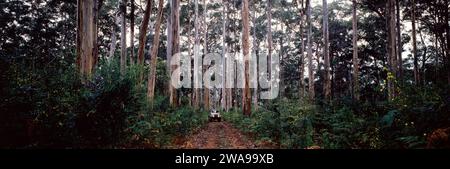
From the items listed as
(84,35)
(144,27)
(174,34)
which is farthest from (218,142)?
(174,34)

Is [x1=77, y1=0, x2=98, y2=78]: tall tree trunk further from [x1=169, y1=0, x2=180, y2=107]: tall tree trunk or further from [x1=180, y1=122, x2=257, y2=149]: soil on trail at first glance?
[x1=169, y1=0, x2=180, y2=107]: tall tree trunk

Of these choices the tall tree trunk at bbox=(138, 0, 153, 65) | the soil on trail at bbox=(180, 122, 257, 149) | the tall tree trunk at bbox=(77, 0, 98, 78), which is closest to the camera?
the soil on trail at bbox=(180, 122, 257, 149)

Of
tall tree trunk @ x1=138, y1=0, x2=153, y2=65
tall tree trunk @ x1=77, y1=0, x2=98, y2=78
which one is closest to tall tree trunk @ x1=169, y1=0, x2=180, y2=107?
tall tree trunk @ x1=138, y1=0, x2=153, y2=65

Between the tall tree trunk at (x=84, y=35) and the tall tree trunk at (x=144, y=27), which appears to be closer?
the tall tree trunk at (x=84, y=35)

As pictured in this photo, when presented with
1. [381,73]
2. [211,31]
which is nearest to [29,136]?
[381,73]

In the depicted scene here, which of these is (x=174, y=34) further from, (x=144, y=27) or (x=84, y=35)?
(x=84, y=35)

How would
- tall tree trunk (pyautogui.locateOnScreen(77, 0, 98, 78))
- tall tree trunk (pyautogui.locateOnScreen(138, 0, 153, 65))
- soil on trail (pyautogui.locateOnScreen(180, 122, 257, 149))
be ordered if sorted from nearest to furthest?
soil on trail (pyautogui.locateOnScreen(180, 122, 257, 149))
tall tree trunk (pyautogui.locateOnScreen(77, 0, 98, 78))
tall tree trunk (pyautogui.locateOnScreen(138, 0, 153, 65))

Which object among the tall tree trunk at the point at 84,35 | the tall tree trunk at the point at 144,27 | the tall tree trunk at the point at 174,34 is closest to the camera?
the tall tree trunk at the point at 84,35

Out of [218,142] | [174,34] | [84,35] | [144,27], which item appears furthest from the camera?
[174,34]

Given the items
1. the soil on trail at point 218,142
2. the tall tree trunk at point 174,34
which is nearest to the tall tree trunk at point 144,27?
the soil on trail at point 218,142

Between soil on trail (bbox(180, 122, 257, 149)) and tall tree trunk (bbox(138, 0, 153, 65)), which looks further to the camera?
tall tree trunk (bbox(138, 0, 153, 65))

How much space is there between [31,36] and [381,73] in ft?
96.4

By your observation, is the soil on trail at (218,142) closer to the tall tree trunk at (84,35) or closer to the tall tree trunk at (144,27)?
the tall tree trunk at (84,35)
